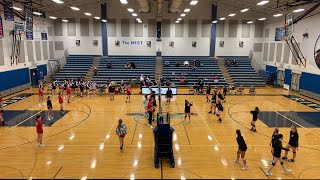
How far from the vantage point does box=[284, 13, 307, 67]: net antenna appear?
2423 centimetres

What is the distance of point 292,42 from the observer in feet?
84.7

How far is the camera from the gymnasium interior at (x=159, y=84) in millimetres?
9766

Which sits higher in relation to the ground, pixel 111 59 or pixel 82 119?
pixel 111 59

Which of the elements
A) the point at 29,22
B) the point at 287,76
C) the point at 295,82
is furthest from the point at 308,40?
the point at 29,22

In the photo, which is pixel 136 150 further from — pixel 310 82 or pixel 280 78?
pixel 280 78

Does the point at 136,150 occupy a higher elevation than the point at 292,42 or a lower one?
lower

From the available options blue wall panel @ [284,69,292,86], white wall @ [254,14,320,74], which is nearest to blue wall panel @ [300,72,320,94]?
white wall @ [254,14,320,74]

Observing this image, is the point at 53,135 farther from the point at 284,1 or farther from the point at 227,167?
the point at 284,1

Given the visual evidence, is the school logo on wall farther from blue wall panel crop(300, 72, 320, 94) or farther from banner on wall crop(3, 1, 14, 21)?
banner on wall crop(3, 1, 14, 21)

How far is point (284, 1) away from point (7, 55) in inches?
1057

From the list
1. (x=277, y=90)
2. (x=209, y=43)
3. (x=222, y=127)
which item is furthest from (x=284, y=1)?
(x=222, y=127)

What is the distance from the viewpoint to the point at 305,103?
20469mm

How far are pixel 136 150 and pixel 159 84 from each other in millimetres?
8833

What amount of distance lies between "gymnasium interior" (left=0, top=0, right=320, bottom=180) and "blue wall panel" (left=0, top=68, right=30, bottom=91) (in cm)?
14
